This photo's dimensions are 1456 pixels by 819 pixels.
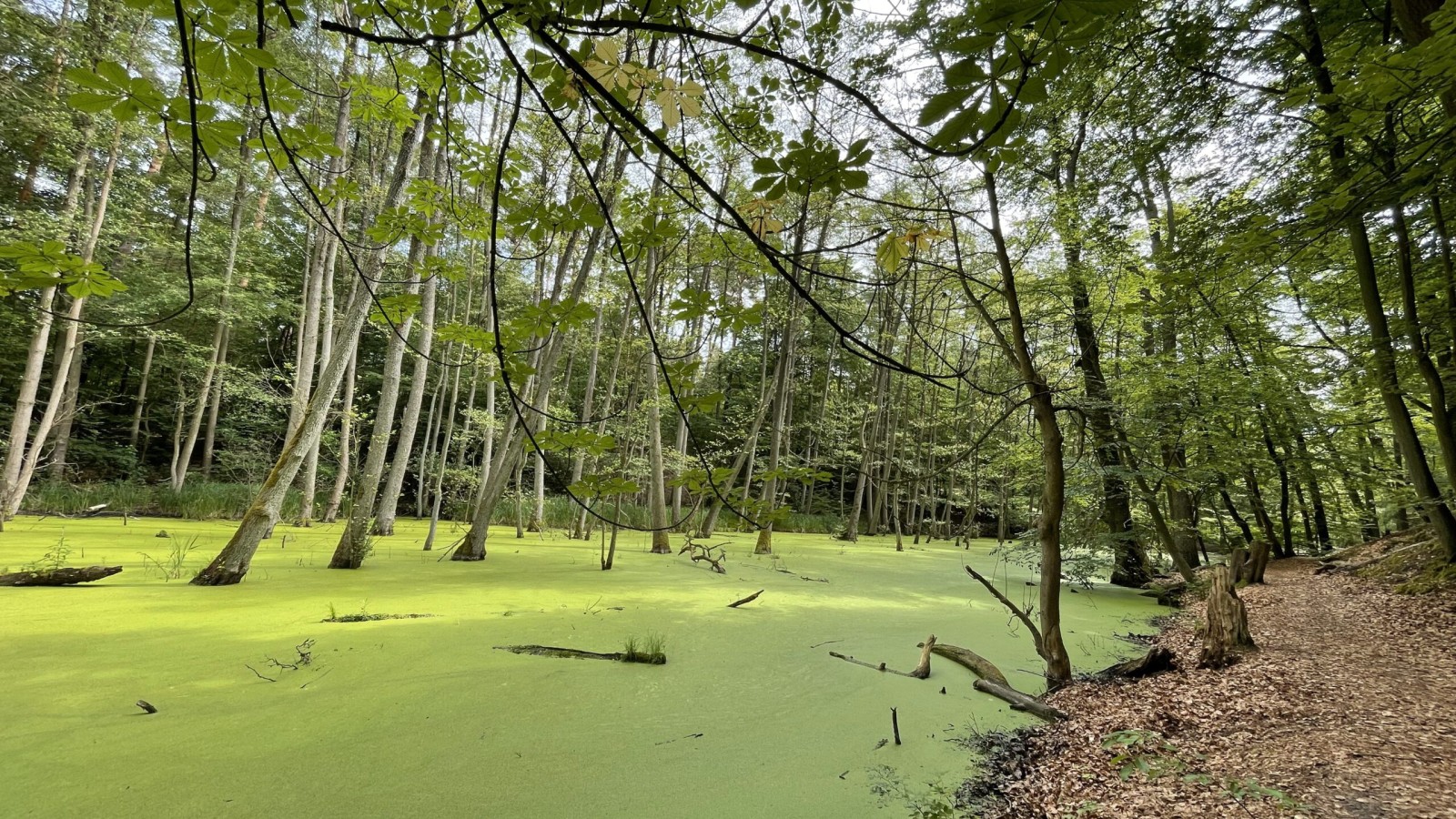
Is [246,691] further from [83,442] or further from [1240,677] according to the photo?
[83,442]

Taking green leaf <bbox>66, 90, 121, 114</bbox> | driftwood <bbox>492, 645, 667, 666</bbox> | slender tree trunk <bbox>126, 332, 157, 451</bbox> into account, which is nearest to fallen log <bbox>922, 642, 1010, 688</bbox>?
driftwood <bbox>492, 645, 667, 666</bbox>

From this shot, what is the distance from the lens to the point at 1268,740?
63.9 inches

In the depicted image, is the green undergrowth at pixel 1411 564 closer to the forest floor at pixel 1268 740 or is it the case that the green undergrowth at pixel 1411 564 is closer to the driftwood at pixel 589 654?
the forest floor at pixel 1268 740

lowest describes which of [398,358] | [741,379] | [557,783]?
[557,783]

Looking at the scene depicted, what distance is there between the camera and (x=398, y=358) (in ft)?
15.2

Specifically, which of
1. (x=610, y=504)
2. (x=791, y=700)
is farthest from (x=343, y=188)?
(x=610, y=504)

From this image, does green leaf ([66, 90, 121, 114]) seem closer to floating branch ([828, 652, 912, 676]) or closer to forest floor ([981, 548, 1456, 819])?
forest floor ([981, 548, 1456, 819])

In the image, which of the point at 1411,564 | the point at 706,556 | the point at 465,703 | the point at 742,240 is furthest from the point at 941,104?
the point at 1411,564

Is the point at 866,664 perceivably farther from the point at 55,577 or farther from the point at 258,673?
the point at 55,577

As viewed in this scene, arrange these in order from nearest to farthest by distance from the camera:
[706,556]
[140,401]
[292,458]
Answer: [292,458], [706,556], [140,401]

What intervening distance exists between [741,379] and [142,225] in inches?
493

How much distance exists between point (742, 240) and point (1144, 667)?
250cm

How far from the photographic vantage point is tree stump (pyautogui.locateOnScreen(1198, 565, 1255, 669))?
2.48 m

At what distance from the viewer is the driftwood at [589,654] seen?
2264 millimetres
